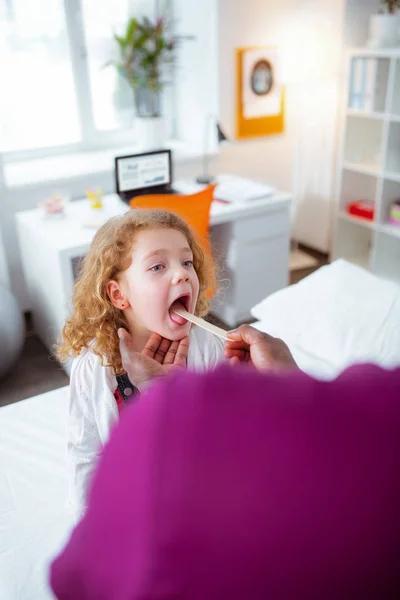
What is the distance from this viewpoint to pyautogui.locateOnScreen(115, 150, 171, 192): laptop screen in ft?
8.53

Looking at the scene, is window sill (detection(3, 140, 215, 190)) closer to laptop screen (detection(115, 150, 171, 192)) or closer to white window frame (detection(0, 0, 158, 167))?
white window frame (detection(0, 0, 158, 167))

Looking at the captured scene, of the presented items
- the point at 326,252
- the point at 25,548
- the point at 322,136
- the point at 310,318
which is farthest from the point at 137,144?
the point at 25,548

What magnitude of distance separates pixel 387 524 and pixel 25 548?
102cm

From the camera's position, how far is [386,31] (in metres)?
2.80

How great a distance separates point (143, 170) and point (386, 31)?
1.39 metres

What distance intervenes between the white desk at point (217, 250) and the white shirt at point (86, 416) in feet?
3.48

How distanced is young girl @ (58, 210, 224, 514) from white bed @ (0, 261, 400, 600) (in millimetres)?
149

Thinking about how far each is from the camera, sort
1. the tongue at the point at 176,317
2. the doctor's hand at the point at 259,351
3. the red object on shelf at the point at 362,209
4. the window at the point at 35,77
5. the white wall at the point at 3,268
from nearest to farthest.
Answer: the doctor's hand at the point at 259,351, the tongue at the point at 176,317, the white wall at the point at 3,268, the window at the point at 35,77, the red object on shelf at the point at 362,209

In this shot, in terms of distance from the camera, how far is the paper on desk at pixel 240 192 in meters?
2.66

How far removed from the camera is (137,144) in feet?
10.6

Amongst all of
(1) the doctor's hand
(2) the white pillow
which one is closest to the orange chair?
(2) the white pillow

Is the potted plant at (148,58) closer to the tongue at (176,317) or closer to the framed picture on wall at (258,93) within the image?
the framed picture on wall at (258,93)

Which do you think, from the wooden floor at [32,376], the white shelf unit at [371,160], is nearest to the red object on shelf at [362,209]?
the white shelf unit at [371,160]

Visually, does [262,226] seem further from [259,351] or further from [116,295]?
[259,351]
